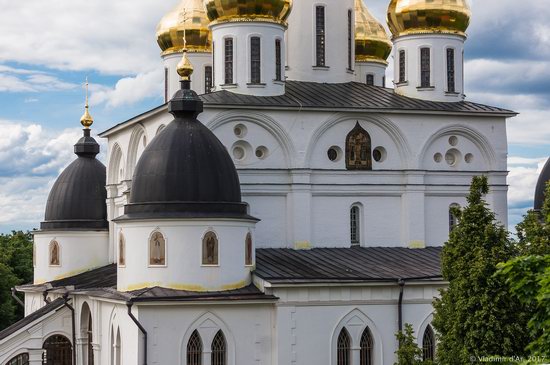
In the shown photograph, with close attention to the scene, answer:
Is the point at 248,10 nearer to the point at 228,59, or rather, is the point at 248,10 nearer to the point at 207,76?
the point at 228,59

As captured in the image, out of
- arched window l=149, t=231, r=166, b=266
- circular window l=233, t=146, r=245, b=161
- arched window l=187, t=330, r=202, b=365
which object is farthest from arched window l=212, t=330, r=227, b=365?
circular window l=233, t=146, r=245, b=161

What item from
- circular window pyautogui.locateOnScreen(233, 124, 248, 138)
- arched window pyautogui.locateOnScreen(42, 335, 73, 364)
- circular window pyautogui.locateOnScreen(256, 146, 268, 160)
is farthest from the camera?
arched window pyautogui.locateOnScreen(42, 335, 73, 364)

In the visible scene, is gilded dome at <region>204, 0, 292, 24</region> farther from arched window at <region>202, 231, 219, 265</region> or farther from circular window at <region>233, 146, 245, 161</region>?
arched window at <region>202, 231, 219, 265</region>

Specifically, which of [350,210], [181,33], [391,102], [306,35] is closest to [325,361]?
[350,210]

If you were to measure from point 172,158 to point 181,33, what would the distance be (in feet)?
35.9

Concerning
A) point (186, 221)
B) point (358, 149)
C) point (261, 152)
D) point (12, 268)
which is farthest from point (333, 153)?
point (12, 268)

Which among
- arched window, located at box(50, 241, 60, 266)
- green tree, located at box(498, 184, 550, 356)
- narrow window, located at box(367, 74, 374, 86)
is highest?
narrow window, located at box(367, 74, 374, 86)

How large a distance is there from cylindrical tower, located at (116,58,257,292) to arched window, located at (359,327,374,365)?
3149 millimetres

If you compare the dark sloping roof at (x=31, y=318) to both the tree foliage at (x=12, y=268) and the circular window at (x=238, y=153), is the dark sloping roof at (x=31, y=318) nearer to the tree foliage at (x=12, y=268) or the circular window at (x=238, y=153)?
the circular window at (x=238, y=153)

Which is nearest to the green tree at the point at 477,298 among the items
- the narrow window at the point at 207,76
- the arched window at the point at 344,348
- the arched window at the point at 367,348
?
the arched window at the point at 344,348

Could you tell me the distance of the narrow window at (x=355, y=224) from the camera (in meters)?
31.5

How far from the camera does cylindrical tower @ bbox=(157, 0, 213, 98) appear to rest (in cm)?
3672

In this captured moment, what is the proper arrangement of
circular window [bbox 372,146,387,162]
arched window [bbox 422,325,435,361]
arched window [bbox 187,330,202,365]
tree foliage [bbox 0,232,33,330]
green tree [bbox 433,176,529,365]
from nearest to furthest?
1. green tree [bbox 433,176,529,365]
2. arched window [bbox 187,330,202,365]
3. arched window [bbox 422,325,435,361]
4. circular window [bbox 372,146,387,162]
5. tree foliage [bbox 0,232,33,330]

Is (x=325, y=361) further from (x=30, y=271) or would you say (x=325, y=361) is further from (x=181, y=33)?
(x=30, y=271)
